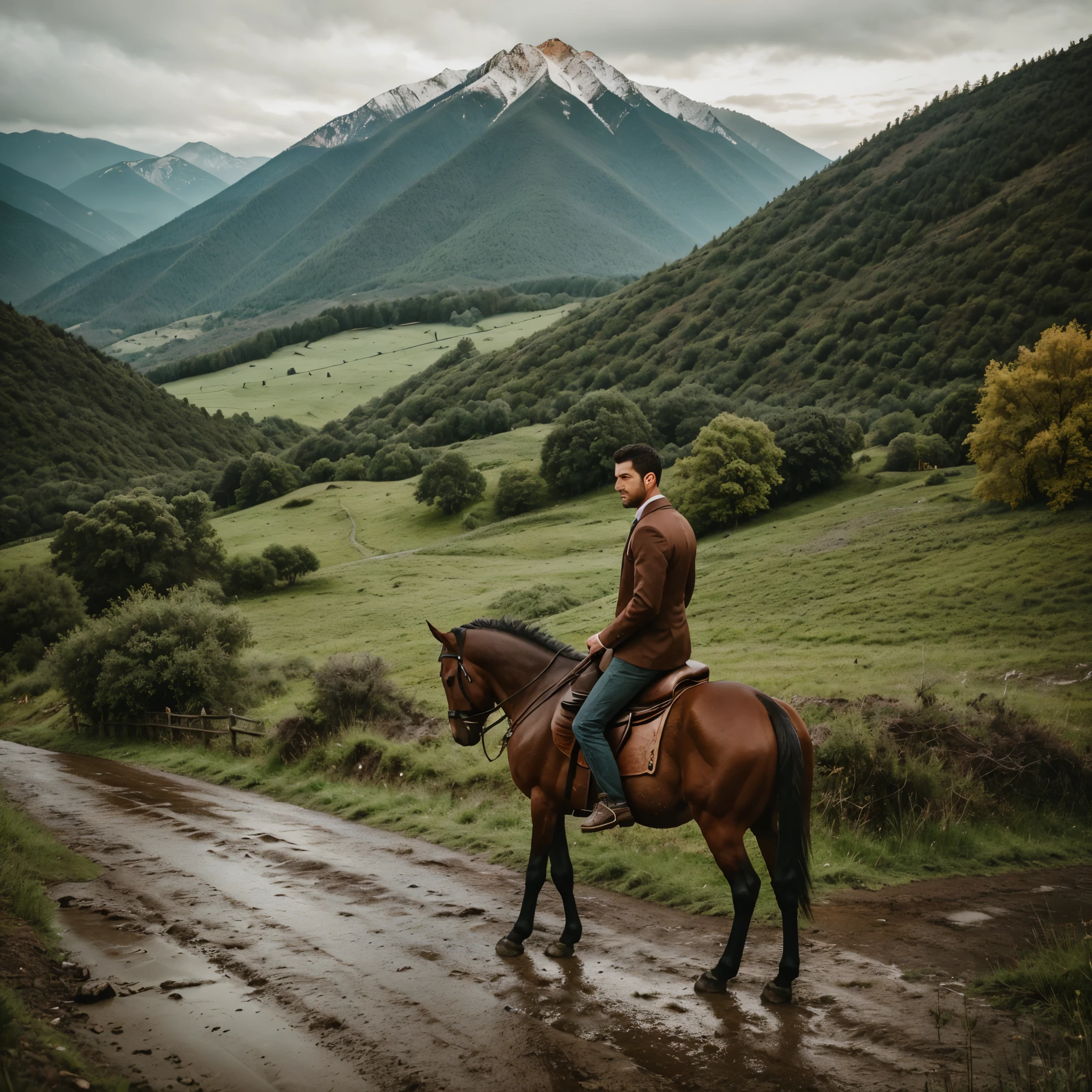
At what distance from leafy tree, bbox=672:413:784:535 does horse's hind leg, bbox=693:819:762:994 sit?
180 ft

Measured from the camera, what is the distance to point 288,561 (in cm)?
6875

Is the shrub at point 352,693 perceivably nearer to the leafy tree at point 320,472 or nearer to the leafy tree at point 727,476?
the leafy tree at point 727,476

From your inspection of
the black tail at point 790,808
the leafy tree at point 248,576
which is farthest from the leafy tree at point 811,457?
the black tail at point 790,808

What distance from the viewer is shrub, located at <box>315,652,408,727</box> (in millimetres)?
20516

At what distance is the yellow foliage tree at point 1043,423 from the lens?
3931 centimetres

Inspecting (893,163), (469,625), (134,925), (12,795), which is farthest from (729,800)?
(893,163)

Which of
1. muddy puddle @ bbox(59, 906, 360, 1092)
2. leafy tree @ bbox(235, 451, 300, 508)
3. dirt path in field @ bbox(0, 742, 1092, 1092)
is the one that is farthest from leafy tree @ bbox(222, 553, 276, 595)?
muddy puddle @ bbox(59, 906, 360, 1092)

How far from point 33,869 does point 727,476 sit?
185ft

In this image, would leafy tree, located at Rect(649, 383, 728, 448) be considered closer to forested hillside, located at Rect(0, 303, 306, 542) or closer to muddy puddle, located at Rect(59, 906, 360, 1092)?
forested hillside, located at Rect(0, 303, 306, 542)

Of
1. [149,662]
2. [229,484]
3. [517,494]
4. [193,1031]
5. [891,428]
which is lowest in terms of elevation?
[149,662]

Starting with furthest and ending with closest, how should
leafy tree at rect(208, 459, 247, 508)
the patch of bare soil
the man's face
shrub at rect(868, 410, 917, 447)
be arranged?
leafy tree at rect(208, 459, 247, 508)
shrub at rect(868, 410, 917, 447)
the man's face
the patch of bare soil

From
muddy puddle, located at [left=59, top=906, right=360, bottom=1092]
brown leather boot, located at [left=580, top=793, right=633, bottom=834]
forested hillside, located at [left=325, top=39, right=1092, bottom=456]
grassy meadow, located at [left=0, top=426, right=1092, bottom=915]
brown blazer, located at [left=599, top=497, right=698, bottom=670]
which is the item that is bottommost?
grassy meadow, located at [left=0, top=426, right=1092, bottom=915]

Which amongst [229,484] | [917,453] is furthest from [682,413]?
[229,484]

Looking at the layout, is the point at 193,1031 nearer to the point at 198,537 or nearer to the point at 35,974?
the point at 35,974
